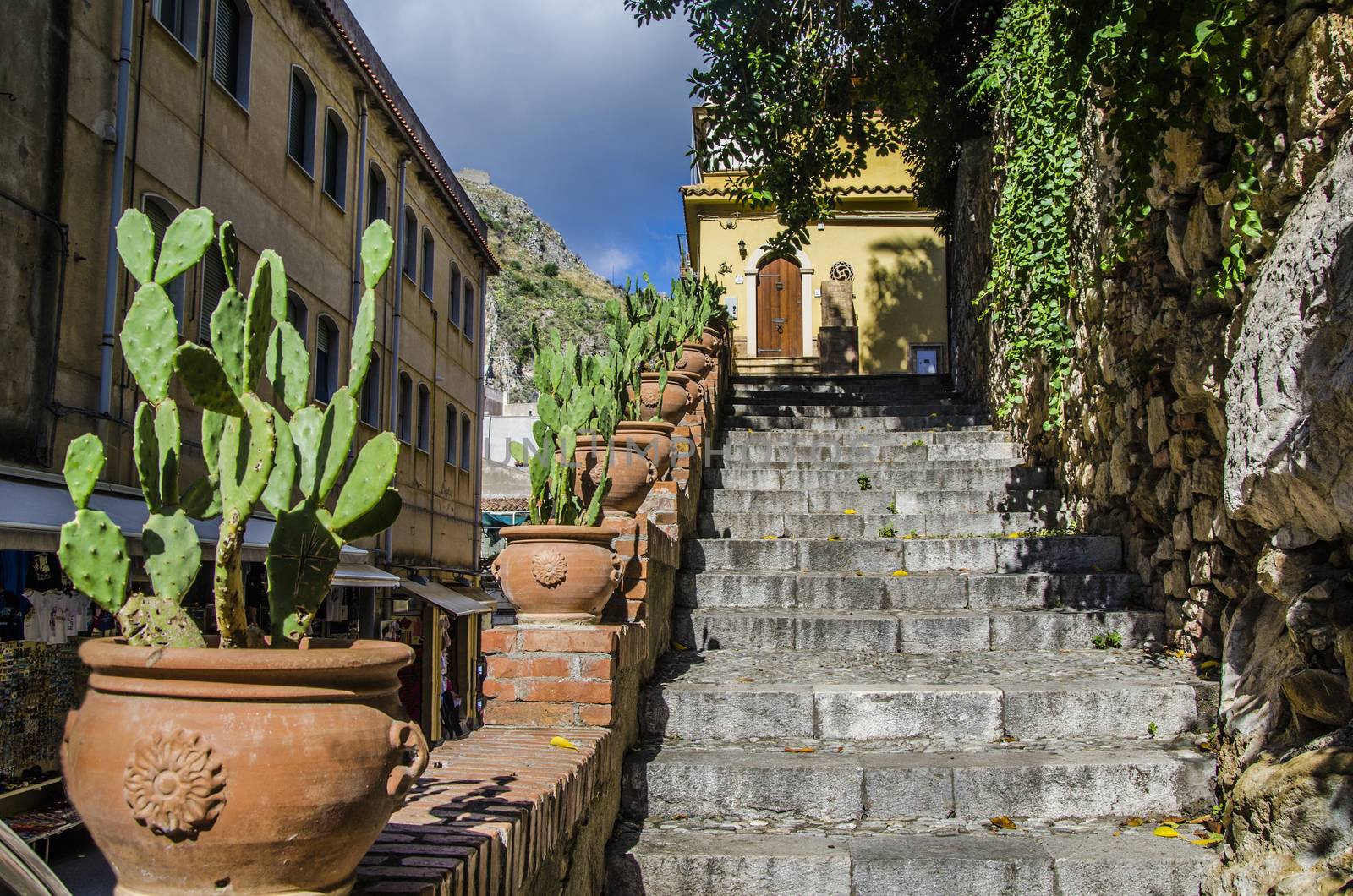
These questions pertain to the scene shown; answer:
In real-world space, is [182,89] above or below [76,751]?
above

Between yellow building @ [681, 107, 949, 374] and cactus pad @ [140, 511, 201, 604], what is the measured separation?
19817 millimetres

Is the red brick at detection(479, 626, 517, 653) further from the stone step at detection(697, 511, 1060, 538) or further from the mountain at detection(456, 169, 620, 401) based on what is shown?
the mountain at detection(456, 169, 620, 401)

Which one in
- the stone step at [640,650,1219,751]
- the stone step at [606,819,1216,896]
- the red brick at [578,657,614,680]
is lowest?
the stone step at [606,819,1216,896]

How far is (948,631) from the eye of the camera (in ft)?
18.1

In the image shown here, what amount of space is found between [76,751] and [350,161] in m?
14.8

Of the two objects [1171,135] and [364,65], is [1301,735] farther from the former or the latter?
[364,65]

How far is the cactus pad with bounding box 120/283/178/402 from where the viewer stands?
2.05 metres

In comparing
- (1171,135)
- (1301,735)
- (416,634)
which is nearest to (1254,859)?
(1301,735)

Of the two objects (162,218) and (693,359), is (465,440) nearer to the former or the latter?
(162,218)

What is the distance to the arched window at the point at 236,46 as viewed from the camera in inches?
453

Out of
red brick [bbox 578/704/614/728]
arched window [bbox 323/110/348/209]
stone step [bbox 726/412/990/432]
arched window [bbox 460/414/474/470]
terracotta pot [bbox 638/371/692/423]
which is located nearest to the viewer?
red brick [bbox 578/704/614/728]

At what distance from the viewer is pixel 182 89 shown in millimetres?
10359

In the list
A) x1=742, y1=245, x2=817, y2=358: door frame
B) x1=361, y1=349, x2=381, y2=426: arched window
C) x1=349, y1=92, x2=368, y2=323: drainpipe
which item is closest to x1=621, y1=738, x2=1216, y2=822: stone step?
x1=349, y1=92, x2=368, y2=323: drainpipe

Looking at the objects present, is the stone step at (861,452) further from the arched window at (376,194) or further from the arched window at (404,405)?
the arched window at (404,405)
